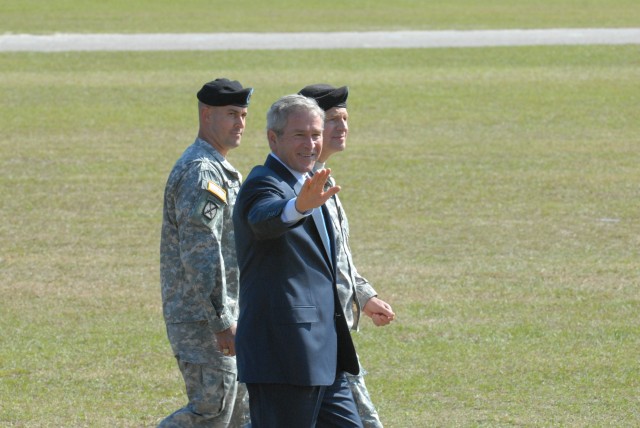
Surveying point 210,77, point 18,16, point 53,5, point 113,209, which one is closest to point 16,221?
point 113,209

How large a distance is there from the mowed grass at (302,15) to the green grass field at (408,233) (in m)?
8.52

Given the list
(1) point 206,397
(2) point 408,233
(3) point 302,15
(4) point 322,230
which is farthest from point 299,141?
(3) point 302,15

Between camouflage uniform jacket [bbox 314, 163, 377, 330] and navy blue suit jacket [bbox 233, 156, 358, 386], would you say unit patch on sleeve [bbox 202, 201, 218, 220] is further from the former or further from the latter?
navy blue suit jacket [bbox 233, 156, 358, 386]

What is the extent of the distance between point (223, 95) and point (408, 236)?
6520 mm

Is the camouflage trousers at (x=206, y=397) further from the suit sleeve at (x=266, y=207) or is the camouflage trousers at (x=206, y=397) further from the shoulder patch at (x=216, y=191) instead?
the suit sleeve at (x=266, y=207)

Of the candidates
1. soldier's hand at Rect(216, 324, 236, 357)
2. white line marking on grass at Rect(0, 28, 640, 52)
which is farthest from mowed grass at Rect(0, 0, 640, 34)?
soldier's hand at Rect(216, 324, 236, 357)

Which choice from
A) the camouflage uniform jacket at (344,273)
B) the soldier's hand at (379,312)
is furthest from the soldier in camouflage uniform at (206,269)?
the soldier's hand at (379,312)

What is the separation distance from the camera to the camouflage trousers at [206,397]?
6000mm

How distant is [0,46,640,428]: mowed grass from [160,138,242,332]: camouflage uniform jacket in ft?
5.30

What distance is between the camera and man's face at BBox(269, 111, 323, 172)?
5.13m

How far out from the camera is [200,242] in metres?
5.94

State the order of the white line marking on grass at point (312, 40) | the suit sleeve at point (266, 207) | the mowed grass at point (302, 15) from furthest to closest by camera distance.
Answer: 1. the mowed grass at point (302, 15)
2. the white line marking on grass at point (312, 40)
3. the suit sleeve at point (266, 207)

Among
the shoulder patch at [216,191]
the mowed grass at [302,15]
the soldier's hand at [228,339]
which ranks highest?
the shoulder patch at [216,191]

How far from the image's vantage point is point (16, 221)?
13438mm
